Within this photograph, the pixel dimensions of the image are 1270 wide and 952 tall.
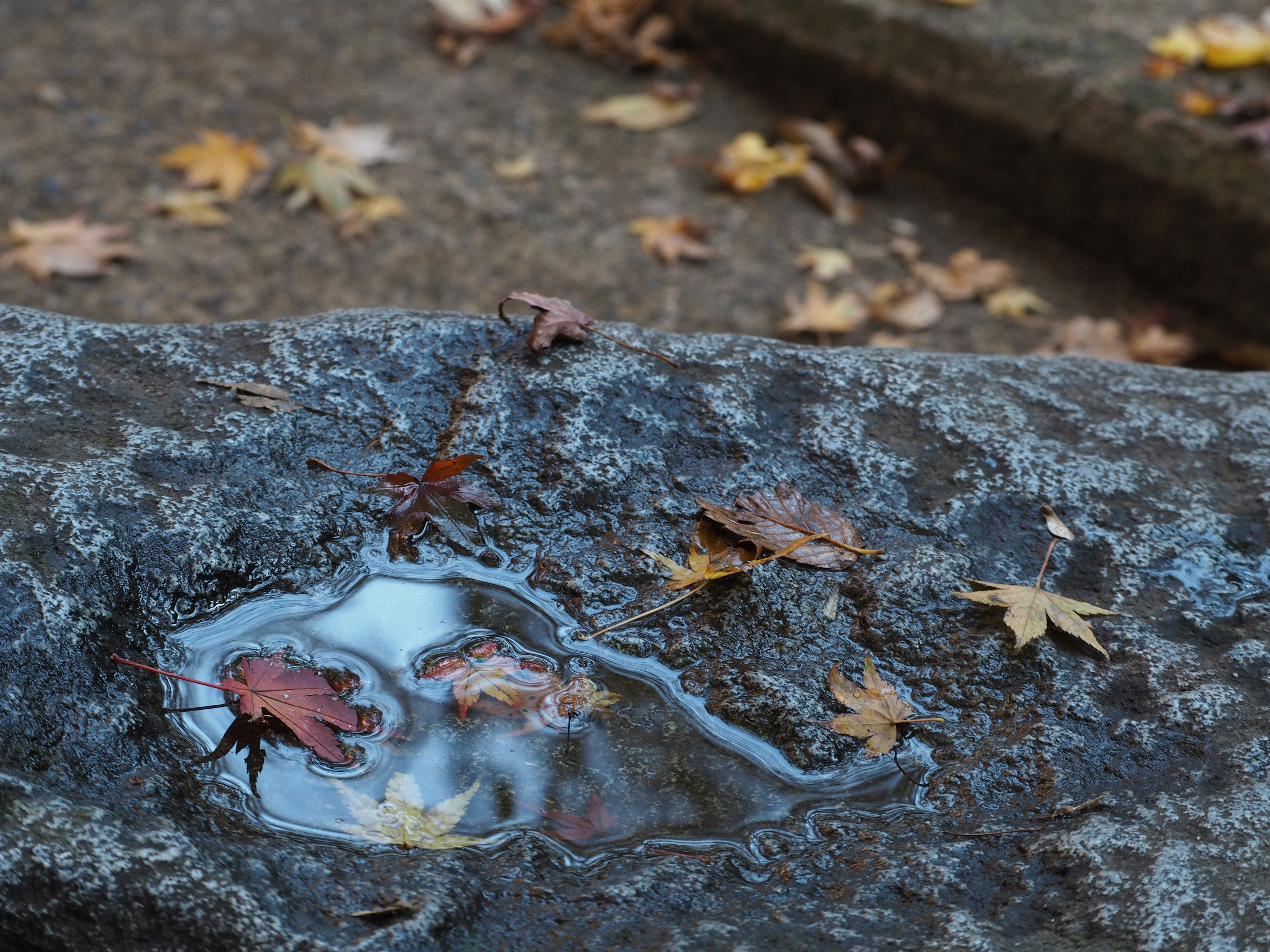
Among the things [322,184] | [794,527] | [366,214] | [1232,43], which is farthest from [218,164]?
[1232,43]

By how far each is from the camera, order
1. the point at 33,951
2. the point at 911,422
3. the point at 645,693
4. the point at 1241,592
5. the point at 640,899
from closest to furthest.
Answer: the point at 33,951, the point at 640,899, the point at 645,693, the point at 1241,592, the point at 911,422

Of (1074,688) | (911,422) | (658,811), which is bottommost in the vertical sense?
(658,811)

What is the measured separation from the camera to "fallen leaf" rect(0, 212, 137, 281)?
3320mm

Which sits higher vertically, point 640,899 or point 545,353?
point 545,353

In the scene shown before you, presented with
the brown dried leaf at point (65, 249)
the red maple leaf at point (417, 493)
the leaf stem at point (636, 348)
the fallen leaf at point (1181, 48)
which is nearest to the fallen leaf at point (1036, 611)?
the leaf stem at point (636, 348)

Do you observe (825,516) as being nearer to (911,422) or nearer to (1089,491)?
(911,422)

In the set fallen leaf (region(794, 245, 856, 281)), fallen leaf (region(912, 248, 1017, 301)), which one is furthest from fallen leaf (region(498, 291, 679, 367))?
fallen leaf (region(912, 248, 1017, 301))

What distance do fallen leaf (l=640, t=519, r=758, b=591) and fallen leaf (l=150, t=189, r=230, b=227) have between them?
2817 mm

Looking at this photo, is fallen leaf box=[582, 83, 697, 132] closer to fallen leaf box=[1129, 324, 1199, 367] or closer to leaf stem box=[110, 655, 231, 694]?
fallen leaf box=[1129, 324, 1199, 367]

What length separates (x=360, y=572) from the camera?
4.62ft

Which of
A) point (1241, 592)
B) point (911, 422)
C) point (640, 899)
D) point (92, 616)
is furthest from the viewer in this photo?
point (911, 422)

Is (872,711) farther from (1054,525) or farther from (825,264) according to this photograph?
(825,264)

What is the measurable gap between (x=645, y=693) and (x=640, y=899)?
31 centimetres

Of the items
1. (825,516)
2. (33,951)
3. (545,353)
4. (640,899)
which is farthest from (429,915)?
(545,353)
